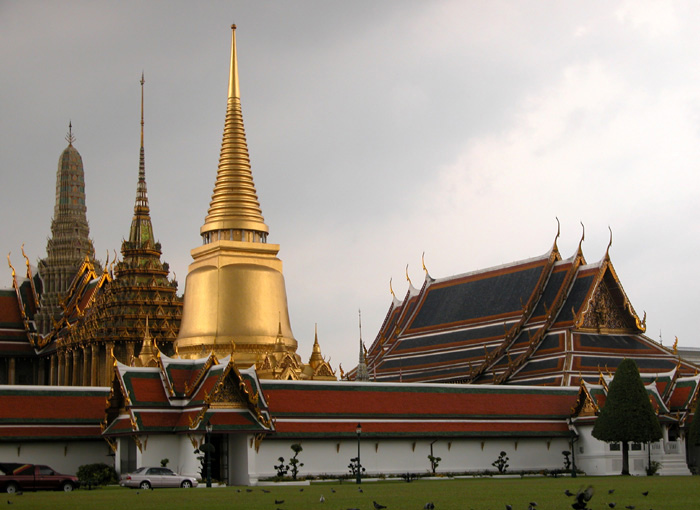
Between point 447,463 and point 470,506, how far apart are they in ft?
64.0

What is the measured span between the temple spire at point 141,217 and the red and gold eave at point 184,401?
27464 mm

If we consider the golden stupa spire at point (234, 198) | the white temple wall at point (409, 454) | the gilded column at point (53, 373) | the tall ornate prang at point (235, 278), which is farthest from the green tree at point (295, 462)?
the gilded column at point (53, 373)

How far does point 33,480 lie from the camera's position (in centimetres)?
2939

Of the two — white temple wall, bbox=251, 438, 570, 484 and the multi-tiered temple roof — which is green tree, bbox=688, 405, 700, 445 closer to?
white temple wall, bbox=251, 438, 570, 484

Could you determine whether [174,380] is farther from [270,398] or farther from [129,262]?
[129,262]

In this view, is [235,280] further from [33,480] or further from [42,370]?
[42,370]

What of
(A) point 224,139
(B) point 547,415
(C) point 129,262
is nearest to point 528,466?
(B) point 547,415

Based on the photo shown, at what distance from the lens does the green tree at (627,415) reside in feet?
126

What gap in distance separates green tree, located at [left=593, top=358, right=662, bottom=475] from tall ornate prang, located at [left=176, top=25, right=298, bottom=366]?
43.3ft

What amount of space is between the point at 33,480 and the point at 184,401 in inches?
336

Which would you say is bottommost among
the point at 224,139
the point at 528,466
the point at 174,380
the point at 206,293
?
the point at 528,466

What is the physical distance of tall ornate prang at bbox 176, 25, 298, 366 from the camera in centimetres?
4744

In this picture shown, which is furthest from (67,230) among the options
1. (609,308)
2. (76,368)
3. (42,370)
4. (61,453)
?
(61,453)

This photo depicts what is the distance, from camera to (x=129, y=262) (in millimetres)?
64062
